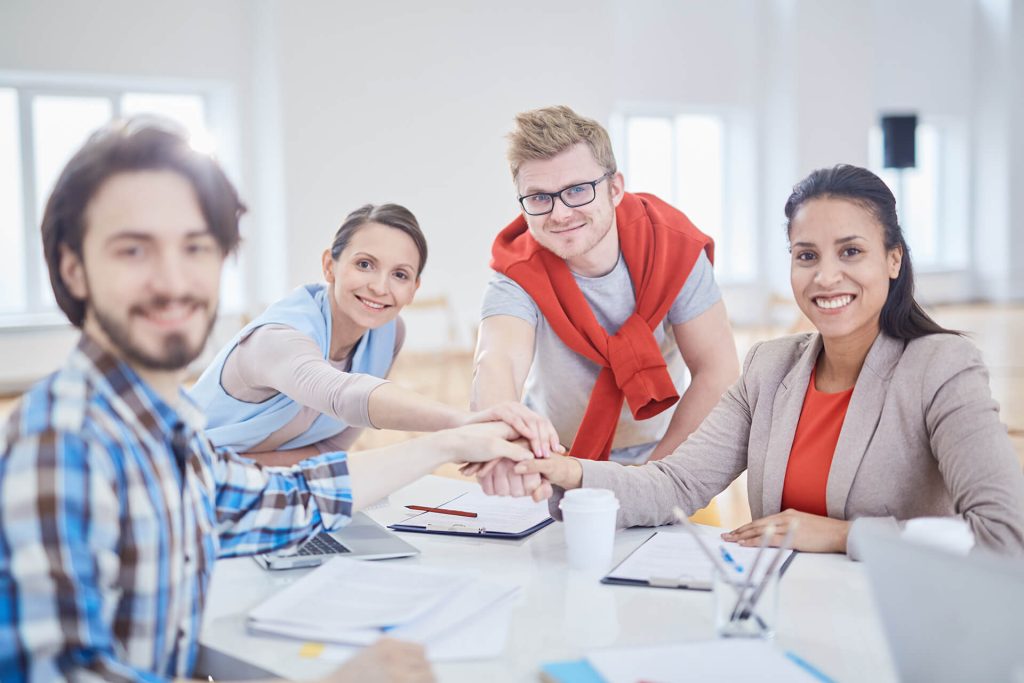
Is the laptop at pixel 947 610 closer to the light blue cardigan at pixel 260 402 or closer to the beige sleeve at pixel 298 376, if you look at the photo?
the beige sleeve at pixel 298 376

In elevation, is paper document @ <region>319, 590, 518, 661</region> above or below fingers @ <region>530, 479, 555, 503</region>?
below

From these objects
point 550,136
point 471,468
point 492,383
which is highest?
point 550,136

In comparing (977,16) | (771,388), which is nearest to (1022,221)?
(977,16)

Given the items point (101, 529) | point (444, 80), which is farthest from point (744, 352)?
point (101, 529)

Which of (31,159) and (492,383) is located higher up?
(31,159)

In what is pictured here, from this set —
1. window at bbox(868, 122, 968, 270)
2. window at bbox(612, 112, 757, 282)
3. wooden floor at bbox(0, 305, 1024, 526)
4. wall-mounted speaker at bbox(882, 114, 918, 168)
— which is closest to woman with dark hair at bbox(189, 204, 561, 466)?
wooden floor at bbox(0, 305, 1024, 526)

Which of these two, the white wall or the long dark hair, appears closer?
the long dark hair

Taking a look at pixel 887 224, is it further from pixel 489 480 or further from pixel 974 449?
pixel 489 480

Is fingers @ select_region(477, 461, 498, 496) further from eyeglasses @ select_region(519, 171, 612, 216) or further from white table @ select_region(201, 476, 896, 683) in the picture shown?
eyeglasses @ select_region(519, 171, 612, 216)

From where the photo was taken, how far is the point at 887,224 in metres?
1.84

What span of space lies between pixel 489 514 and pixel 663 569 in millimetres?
467

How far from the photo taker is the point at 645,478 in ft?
6.07

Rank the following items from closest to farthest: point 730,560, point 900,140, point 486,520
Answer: point 730,560
point 486,520
point 900,140

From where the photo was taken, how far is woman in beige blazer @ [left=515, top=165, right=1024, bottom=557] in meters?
1.65
